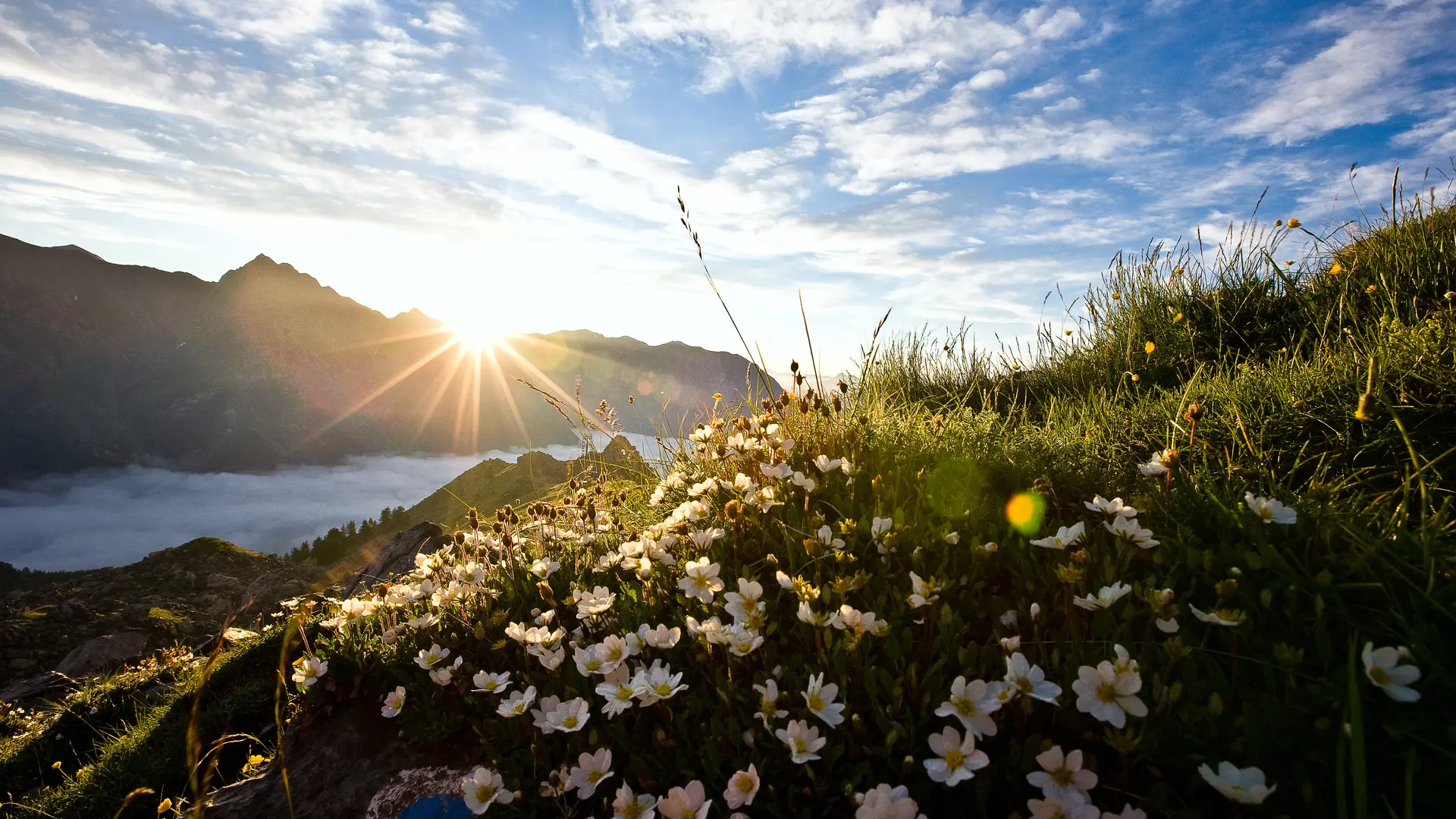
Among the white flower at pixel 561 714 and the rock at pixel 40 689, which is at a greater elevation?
the white flower at pixel 561 714

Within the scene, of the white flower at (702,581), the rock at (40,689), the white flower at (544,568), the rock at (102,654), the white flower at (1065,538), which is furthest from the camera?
the rock at (102,654)

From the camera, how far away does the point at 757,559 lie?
3.24m

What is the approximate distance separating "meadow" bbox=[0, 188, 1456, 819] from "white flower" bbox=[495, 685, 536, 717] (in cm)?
3

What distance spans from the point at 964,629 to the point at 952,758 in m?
0.69

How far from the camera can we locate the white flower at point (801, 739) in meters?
1.88

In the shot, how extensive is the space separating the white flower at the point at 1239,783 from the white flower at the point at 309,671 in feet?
11.3

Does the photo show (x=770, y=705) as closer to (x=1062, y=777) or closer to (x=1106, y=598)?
(x=1062, y=777)

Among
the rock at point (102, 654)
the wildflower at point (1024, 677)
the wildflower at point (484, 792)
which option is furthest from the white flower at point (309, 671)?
the rock at point (102, 654)

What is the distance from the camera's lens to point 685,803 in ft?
5.91

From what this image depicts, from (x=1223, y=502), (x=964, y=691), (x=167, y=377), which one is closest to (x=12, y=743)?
(x=964, y=691)

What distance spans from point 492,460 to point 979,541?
51.1ft

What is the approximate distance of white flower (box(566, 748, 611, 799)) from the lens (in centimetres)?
204

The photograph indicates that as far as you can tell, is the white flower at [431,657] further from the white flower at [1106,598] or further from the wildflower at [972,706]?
the white flower at [1106,598]

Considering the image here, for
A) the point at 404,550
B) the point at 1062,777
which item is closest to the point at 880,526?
the point at 1062,777
